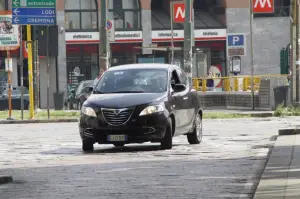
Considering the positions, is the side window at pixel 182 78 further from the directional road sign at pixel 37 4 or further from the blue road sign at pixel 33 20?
the directional road sign at pixel 37 4

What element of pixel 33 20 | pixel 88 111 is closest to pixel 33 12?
pixel 33 20

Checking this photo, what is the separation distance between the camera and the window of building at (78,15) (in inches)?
2682

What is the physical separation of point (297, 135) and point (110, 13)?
151 ft

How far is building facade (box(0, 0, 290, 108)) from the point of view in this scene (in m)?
67.7

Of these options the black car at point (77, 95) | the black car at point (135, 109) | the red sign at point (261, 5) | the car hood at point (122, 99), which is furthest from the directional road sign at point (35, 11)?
the car hood at point (122, 99)

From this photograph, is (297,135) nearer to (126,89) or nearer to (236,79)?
(126,89)

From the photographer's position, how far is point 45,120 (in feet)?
125

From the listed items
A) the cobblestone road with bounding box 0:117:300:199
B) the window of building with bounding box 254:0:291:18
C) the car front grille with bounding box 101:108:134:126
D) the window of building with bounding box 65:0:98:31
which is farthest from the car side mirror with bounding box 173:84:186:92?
the window of building with bounding box 254:0:291:18

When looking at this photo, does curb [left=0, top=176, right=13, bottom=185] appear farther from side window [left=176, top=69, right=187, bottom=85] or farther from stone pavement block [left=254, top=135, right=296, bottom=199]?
side window [left=176, top=69, right=187, bottom=85]

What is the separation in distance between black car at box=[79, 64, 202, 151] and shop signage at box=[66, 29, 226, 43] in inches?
1776

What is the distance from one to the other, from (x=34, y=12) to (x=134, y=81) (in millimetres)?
18632

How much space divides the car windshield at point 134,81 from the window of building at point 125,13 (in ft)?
149

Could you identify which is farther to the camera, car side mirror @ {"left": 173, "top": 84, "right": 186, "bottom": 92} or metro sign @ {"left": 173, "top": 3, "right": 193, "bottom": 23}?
metro sign @ {"left": 173, "top": 3, "right": 193, "bottom": 23}

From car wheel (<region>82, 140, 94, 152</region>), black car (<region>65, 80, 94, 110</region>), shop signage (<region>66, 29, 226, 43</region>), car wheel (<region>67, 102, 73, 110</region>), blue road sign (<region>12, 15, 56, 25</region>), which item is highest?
blue road sign (<region>12, 15, 56, 25</region>)
